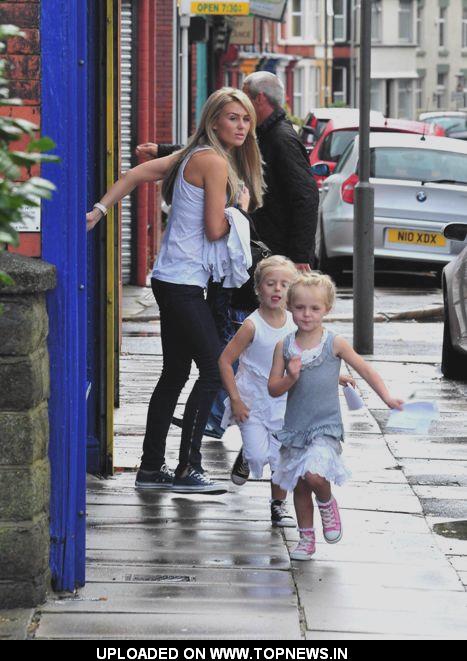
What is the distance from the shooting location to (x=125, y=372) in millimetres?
10828

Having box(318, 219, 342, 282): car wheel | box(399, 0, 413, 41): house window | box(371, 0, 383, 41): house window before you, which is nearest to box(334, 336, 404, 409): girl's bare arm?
box(318, 219, 342, 282): car wheel

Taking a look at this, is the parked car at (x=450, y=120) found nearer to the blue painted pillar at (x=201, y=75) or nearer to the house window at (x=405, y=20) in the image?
the blue painted pillar at (x=201, y=75)

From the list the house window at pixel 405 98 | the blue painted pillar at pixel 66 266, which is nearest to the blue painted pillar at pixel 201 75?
the blue painted pillar at pixel 66 266

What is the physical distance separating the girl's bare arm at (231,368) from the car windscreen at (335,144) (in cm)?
1601

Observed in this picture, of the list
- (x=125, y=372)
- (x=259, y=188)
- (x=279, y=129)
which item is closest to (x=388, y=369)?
(x=125, y=372)

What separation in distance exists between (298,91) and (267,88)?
238ft

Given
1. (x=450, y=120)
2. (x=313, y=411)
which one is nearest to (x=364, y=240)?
(x=313, y=411)

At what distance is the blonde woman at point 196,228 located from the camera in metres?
6.84

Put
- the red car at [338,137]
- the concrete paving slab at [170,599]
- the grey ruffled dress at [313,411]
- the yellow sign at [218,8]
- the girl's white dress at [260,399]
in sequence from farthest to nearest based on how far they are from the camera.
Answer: the red car at [338,137] → the yellow sign at [218,8] → the girl's white dress at [260,399] → the grey ruffled dress at [313,411] → the concrete paving slab at [170,599]

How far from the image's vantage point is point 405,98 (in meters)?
86.4

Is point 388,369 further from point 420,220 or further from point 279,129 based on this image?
point 420,220

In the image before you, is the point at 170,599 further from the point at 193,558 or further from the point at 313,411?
the point at 313,411

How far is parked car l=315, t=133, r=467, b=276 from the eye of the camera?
668 inches
